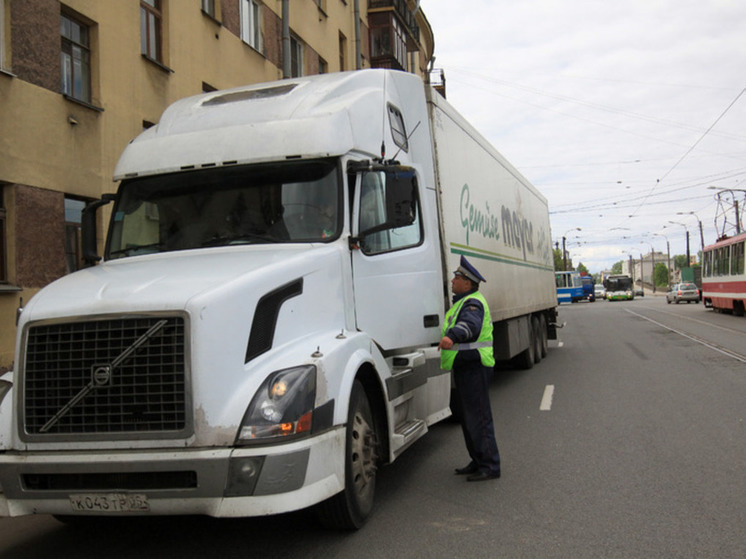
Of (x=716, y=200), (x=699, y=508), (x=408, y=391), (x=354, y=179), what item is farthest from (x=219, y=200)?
(x=716, y=200)

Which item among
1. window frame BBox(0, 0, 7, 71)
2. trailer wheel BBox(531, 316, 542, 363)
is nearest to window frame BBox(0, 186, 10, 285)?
window frame BBox(0, 0, 7, 71)

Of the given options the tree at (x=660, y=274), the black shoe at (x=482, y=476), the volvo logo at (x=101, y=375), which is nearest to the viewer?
the volvo logo at (x=101, y=375)

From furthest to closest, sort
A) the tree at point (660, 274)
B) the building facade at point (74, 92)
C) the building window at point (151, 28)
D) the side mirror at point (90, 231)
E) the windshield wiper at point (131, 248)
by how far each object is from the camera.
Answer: the tree at point (660, 274), the building window at point (151, 28), the building facade at point (74, 92), the side mirror at point (90, 231), the windshield wiper at point (131, 248)

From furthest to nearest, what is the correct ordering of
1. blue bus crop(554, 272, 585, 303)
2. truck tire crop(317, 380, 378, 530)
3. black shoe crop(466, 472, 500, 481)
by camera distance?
blue bus crop(554, 272, 585, 303), black shoe crop(466, 472, 500, 481), truck tire crop(317, 380, 378, 530)

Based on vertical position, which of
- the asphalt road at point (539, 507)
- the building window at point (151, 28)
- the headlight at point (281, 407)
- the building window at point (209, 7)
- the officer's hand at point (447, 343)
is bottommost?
the asphalt road at point (539, 507)

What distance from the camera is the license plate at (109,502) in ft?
12.4

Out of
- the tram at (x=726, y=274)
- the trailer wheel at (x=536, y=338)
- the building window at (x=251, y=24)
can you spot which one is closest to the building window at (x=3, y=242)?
the trailer wheel at (x=536, y=338)

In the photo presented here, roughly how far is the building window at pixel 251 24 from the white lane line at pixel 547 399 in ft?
42.8

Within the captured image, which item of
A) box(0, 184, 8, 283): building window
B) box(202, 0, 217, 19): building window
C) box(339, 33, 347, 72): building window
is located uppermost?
box(339, 33, 347, 72): building window

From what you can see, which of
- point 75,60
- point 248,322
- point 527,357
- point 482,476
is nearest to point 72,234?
point 75,60

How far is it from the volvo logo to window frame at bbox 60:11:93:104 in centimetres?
1024

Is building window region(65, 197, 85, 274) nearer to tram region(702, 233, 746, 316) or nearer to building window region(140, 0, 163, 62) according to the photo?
building window region(140, 0, 163, 62)

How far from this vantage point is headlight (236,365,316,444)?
378cm

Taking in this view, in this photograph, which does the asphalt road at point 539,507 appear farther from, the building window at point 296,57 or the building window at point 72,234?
the building window at point 296,57
